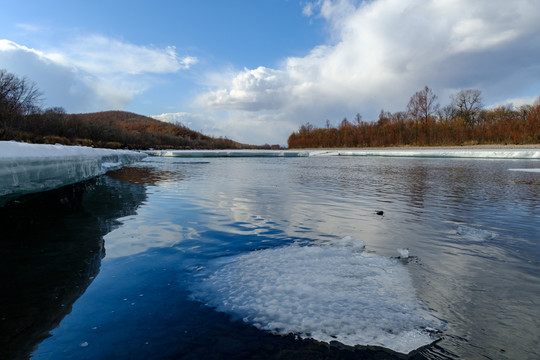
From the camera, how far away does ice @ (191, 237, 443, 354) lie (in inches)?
62.5

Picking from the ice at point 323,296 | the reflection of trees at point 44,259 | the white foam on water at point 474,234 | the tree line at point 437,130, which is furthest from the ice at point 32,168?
the tree line at point 437,130

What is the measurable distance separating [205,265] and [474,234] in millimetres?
2760

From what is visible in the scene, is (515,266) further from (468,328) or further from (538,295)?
(468,328)

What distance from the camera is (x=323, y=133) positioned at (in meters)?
63.9

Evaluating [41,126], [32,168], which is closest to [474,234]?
[32,168]

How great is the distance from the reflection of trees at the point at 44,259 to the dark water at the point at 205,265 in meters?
0.01

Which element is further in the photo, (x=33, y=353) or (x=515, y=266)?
(x=515, y=266)

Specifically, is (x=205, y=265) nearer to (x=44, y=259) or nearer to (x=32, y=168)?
(x=44, y=259)

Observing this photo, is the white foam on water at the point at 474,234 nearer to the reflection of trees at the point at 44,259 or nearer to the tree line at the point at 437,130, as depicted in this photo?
the reflection of trees at the point at 44,259

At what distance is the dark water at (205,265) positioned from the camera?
145 cm

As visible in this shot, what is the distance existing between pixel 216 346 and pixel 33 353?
779 mm

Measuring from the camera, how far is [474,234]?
10.8 ft

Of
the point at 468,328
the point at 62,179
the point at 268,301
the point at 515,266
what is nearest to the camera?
the point at 468,328

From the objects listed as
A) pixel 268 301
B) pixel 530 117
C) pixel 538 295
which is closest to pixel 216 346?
pixel 268 301
